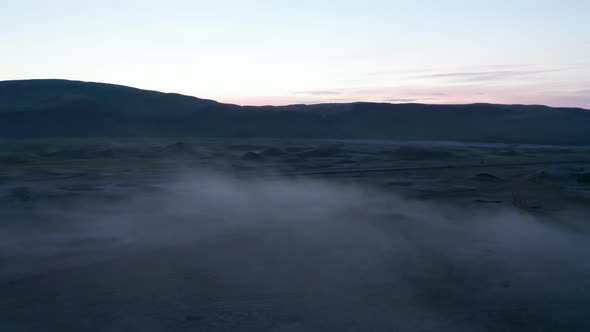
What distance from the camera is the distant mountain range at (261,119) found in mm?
116312

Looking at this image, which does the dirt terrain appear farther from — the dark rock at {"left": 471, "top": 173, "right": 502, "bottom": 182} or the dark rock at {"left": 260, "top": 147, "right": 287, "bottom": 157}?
the dark rock at {"left": 260, "top": 147, "right": 287, "bottom": 157}

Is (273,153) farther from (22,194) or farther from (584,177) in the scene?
(22,194)

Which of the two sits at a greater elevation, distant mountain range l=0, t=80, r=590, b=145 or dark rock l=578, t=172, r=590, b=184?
distant mountain range l=0, t=80, r=590, b=145

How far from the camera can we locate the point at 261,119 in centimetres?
13288

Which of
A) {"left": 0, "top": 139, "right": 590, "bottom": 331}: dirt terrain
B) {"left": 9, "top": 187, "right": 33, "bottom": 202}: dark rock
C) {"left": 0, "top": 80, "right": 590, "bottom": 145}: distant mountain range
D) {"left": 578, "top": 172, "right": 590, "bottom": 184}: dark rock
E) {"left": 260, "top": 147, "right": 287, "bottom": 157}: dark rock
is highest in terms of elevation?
{"left": 0, "top": 80, "right": 590, "bottom": 145}: distant mountain range

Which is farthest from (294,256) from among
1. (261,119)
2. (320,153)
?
(261,119)

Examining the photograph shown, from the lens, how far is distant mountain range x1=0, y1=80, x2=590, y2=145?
116 metres

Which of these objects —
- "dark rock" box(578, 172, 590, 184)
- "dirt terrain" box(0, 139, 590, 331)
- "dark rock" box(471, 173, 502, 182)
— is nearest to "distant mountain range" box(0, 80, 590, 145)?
"dark rock" box(471, 173, 502, 182)

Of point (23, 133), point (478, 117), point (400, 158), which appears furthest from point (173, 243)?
point (478, 117)

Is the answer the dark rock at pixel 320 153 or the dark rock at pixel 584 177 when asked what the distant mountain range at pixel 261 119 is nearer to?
the dark rock at pixel 320 153

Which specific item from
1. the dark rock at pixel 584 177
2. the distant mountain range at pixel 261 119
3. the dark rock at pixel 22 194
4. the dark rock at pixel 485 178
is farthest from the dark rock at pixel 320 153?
the distant mountain range at pixel 261 119

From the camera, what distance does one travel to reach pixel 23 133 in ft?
368

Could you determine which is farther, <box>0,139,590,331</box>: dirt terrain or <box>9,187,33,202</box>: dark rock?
<box>9,187,33,202</box>: dark rock

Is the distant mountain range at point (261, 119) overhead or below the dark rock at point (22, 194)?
overhead
